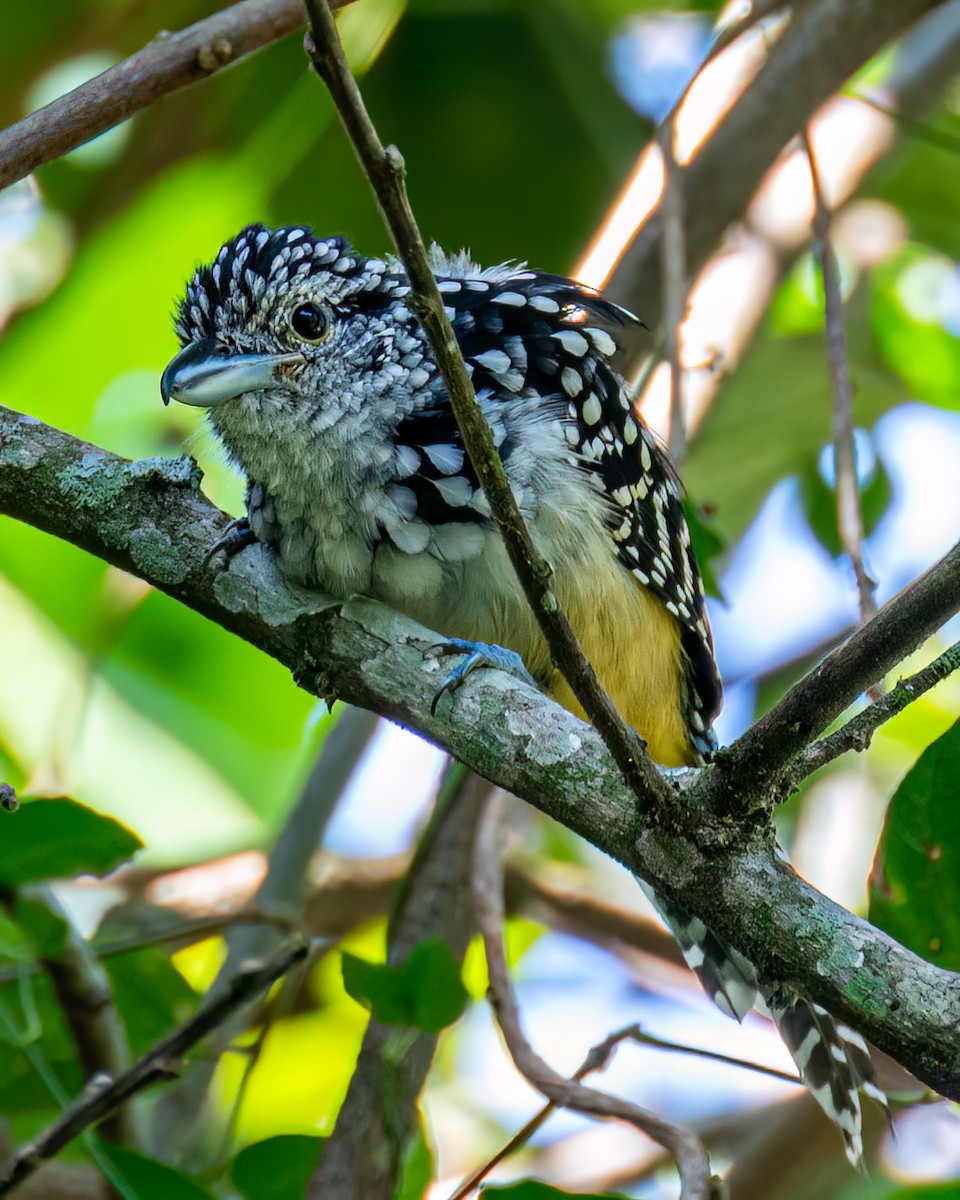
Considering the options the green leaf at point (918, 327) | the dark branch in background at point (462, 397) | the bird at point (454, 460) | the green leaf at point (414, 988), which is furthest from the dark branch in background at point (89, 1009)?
the green leaf at point (918, 327)

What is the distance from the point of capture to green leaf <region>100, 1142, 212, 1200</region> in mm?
2143

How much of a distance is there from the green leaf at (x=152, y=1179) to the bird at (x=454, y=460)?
36.0 inches

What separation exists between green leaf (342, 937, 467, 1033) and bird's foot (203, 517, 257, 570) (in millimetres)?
680

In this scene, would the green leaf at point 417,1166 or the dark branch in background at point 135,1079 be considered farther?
the green leaf at point 417,1166

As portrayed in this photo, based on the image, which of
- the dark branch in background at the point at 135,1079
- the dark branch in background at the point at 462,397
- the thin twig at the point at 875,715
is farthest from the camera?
the dark branch in background at the point at 135,1079

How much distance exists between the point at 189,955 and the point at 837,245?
285 centimetres

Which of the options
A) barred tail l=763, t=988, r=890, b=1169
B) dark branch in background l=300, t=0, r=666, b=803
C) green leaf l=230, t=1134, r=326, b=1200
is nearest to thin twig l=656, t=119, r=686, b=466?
barred tail l=763, t=988, r=890, b=1169

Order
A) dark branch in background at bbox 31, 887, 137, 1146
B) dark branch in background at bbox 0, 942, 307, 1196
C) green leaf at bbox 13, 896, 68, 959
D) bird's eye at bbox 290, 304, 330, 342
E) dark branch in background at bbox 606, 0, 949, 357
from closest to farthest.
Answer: dark branch in background at bbox 0, 942, 307, 1196
green leaf at bbox 13, 896, 68, 959
dark branch in background at bbox 31, 887, 137, 1146
bird's eye at bbox 290, 304, 330, 342
dark branch in background at bbox 606, 0, 949, 357

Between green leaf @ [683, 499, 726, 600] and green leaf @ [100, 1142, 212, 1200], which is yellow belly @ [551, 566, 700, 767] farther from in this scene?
green leaf @ [100, 1142, 212, 1200]

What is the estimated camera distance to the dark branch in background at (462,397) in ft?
4.70

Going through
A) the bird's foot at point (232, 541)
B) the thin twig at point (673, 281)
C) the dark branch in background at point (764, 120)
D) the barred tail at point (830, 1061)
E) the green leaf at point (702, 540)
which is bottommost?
the barred tail at point (830, 1061)

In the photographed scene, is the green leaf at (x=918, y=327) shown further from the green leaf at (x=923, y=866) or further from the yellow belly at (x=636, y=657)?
the green leaf at (x=923, y=866)

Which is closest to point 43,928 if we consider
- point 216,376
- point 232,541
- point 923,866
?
point 232,541

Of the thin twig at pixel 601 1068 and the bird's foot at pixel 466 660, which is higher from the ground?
the bird's foot at pixel 466 660
